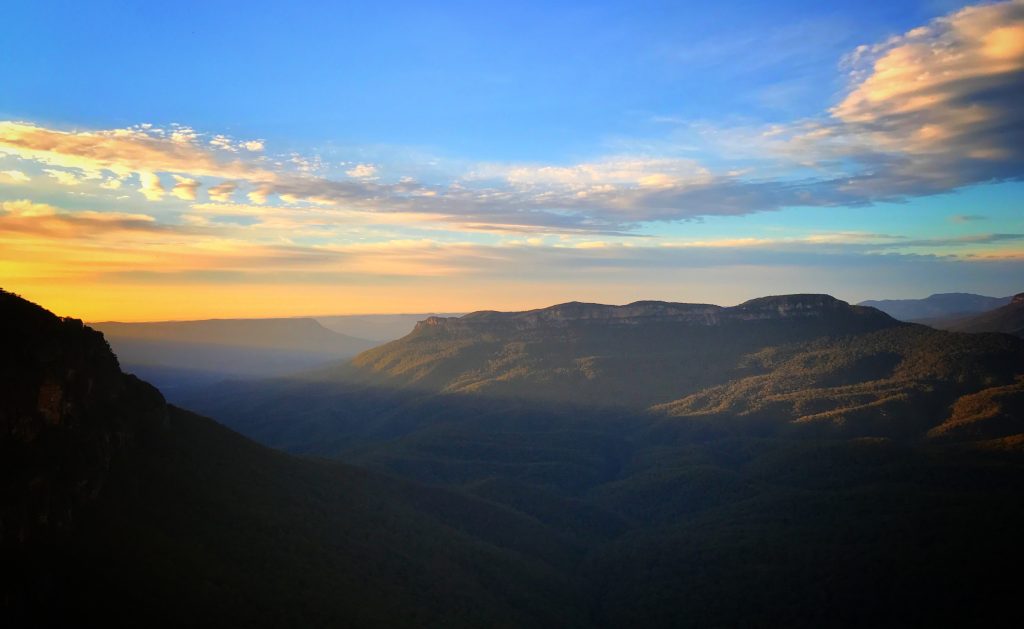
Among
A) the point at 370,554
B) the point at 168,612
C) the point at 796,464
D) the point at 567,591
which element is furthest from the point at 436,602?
the point at 796,464

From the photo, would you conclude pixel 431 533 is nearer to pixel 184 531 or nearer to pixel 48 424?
pixel 184 531

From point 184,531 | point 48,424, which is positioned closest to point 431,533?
point 184,531

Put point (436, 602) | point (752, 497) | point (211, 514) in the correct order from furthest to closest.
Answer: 1. point (752, 497)
2. point (436, 602)
3. point (211, 514)

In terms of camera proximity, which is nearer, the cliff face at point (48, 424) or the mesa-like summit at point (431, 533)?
the cliff face at point (48, 424)

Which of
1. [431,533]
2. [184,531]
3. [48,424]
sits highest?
[48,424]

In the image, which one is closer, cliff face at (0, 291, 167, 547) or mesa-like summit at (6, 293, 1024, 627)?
cliff face at (0, 291, 167, 547)

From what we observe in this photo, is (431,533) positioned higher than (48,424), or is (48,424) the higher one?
(48,424)

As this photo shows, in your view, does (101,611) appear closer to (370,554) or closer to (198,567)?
(198,567)

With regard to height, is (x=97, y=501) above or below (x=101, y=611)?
above
